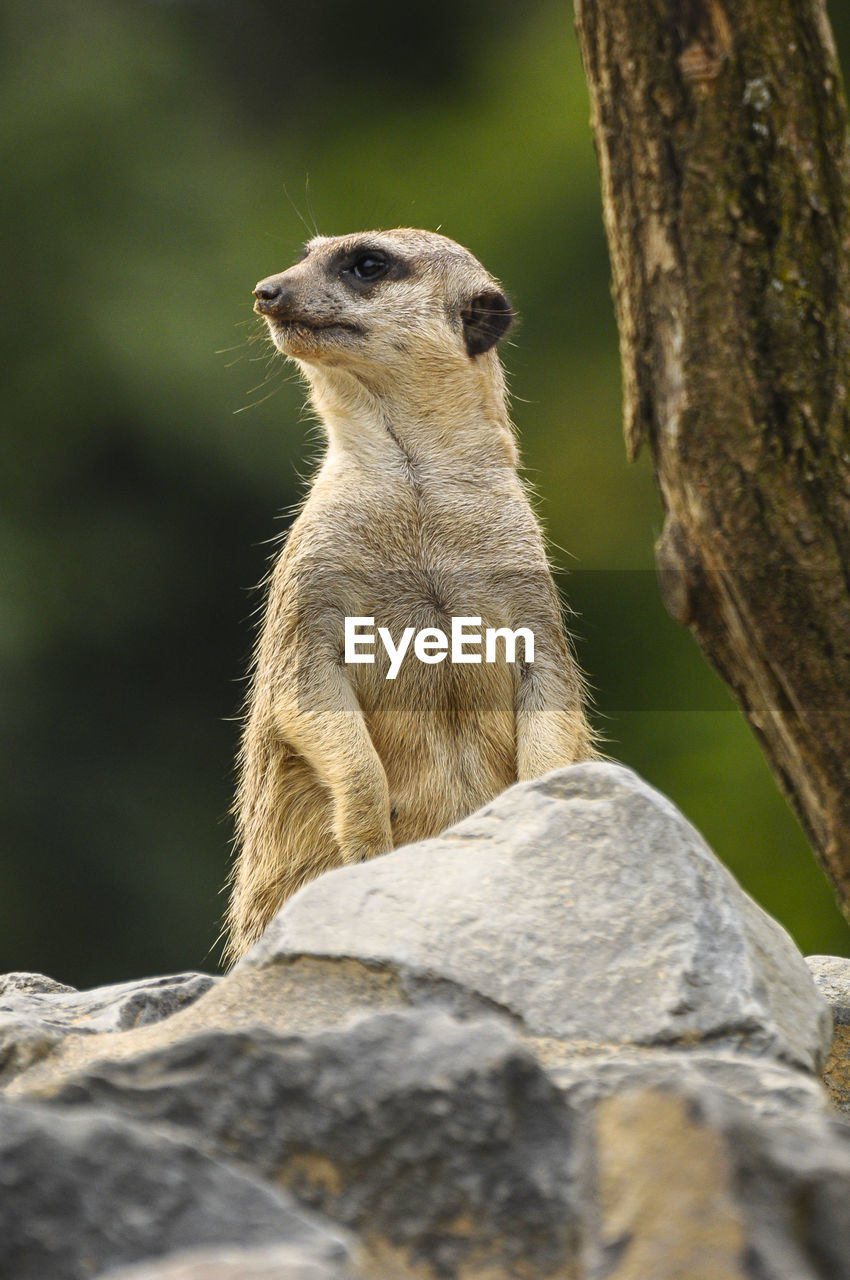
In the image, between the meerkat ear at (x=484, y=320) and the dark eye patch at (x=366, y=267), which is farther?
the meerkat ear at (x=484, y=320)

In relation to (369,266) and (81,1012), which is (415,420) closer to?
(369,266)

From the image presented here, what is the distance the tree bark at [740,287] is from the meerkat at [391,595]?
153cm

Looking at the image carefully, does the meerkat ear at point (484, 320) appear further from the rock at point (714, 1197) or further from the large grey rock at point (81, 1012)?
the rock at point (714, 1197)

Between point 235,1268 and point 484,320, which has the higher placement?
point 484,320

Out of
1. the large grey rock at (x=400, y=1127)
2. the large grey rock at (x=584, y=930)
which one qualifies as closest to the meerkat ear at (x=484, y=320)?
the large grey rock at (x=584, y=930)

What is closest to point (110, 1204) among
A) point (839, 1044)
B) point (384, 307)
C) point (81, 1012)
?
point (81, 1012)

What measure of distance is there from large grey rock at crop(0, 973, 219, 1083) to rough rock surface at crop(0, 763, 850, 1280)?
14 mm

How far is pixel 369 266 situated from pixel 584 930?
236cm

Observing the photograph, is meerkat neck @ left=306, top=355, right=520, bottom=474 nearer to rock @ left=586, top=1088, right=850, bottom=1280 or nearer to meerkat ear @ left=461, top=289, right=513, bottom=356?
meerkat ear @ left=461, top=289, right=513, bottom=356

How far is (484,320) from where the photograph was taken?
4066mm

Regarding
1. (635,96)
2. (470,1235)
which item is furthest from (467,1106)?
(635,96)

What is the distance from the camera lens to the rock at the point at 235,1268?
1148 mm

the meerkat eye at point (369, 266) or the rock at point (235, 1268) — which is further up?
the meerkat eye at point (369, 266)

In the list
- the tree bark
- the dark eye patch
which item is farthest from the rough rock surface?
the dark eye patch
